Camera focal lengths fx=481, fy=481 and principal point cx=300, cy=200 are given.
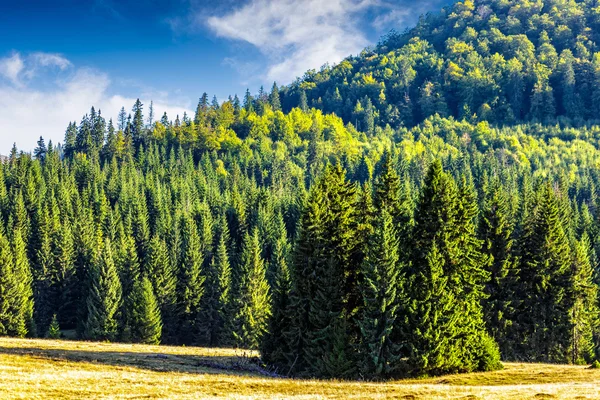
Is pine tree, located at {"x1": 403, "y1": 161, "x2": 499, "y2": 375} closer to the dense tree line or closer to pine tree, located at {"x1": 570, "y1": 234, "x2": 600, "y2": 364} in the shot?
the dense tree line

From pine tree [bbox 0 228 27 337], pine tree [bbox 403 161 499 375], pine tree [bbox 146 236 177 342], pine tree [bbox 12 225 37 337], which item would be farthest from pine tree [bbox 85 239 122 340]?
pine tree [bbox 403 161 499 375]

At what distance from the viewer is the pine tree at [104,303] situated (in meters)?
82.8

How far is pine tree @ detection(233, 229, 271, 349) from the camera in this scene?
80.7 meters

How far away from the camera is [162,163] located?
648ft

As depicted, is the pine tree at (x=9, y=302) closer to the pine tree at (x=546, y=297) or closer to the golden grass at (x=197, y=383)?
the golden grass at (x=197, y=383)

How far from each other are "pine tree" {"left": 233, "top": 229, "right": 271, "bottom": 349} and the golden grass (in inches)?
1544

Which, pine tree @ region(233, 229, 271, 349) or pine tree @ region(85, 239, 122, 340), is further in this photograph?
pine tree @ region(85, 239, 122, 340)

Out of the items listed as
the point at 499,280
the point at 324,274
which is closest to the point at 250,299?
the point at 324,274

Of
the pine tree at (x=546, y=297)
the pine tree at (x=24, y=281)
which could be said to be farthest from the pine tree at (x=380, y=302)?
the pine tree at (x=24, y=281)

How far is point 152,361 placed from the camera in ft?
134

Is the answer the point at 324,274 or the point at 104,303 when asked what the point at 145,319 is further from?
the point at 324,274

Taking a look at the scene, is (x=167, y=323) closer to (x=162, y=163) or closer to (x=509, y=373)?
(x=509, y=373)

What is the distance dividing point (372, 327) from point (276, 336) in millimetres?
10581

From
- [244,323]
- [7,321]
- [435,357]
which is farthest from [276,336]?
[7,321]
